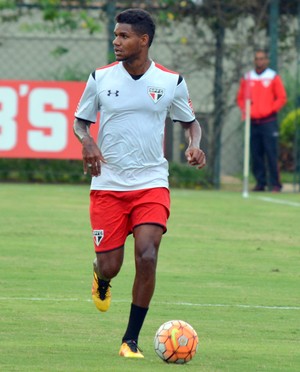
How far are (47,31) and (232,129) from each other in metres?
4.17

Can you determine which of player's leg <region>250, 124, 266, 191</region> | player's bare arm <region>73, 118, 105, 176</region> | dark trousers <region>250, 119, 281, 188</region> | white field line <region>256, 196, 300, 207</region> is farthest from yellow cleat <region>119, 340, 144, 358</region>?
player's leg <region>250, 124, 266, 191</region>

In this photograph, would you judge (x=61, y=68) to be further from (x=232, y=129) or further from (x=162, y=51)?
(x=232, y=129)

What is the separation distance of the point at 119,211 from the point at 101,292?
0.88m

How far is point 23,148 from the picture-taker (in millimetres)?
21656

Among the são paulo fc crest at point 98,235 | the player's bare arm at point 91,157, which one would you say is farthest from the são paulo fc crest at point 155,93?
the são paulo fc crest at point 98,235

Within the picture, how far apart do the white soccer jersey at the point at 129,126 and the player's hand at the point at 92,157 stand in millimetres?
213

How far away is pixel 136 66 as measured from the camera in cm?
800

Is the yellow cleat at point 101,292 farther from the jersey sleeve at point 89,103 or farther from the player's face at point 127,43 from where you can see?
the player's face at point 127,43

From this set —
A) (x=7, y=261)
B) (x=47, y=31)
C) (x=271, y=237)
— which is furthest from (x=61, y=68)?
(x=7, y=261)

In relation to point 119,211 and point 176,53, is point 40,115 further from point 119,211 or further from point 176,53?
point 119,211

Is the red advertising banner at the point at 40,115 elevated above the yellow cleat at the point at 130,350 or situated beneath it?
situated beneath

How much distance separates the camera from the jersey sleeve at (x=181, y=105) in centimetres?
825

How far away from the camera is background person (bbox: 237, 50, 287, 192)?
21.5 metres

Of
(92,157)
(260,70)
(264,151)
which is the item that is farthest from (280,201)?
(92,157)
